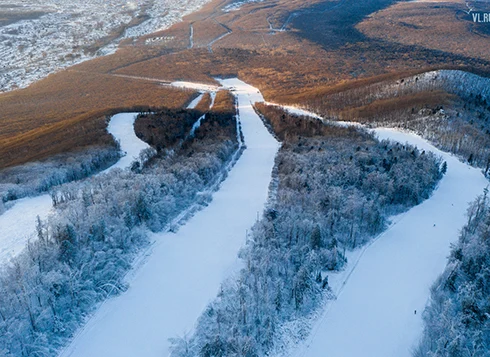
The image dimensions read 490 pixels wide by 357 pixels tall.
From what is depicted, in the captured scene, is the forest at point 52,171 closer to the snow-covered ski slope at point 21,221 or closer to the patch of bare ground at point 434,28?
the snow-covered ski slope at point 21,221

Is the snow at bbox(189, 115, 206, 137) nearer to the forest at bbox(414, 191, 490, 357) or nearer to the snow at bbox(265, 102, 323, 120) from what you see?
the snow at bbox(265, 102, 323, 120)

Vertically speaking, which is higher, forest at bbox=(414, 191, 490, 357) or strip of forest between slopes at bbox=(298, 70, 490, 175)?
strip of forest between slopes at bbox=(298, 70, 490, 175)

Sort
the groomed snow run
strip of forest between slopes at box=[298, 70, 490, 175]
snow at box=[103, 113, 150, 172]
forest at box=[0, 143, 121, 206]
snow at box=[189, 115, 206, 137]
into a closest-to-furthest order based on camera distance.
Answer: the groomed snow run < forest at box=[0, 143, 121, 206] < snow at box=[103, 113, 150, 172] < strip of forest between slopes at box=[298, 70, 490, 175] < snow at box=[189, 115, 206, 137]

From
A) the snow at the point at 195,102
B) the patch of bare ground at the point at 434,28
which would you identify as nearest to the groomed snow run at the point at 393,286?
the snow at the point at 195,102

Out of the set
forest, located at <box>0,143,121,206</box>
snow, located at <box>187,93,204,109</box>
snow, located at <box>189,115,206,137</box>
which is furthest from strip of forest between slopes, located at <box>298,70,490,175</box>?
forest, located at <box>0,143,121,206</box>

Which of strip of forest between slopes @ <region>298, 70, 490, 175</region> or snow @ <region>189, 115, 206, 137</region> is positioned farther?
snow @ <region>189, 115, 206, 137</region>

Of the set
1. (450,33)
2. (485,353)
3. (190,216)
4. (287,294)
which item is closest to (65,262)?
(190,216)

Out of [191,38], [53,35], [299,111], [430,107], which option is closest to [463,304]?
[430,107]

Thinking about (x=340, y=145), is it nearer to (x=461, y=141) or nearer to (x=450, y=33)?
(x=461, y=141)
